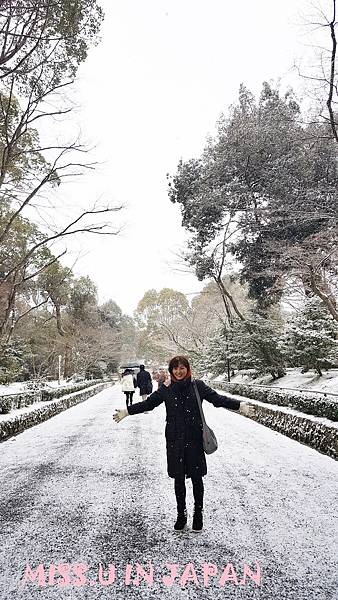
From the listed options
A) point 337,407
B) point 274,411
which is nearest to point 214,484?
point 337,407

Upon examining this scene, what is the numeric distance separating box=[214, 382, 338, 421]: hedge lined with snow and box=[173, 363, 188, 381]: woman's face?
533cm

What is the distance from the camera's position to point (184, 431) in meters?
3.36

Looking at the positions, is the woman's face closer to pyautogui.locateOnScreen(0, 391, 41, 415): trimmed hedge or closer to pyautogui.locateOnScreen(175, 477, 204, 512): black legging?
pyautogui.locateOnScreen(175, 477, 204, 512): black legging

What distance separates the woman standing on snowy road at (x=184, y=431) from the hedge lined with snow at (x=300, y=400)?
17.1 ft

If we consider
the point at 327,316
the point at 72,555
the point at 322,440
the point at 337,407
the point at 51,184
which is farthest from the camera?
the point at 327,316

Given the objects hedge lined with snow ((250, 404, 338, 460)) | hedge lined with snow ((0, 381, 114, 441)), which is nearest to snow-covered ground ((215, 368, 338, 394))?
hedge lined with snow ((250, 404, 338, 460))

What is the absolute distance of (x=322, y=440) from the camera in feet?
23.0

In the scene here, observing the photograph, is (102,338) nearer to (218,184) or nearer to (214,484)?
(218,184)

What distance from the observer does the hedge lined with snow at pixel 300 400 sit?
314 inches

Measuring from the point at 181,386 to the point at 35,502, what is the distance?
88.5 inches

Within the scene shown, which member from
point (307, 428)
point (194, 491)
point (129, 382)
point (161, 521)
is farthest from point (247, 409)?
point (129, 382)

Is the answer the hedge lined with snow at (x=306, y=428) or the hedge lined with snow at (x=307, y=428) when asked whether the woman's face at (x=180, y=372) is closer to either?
the hedge lined with snow at (x=306, y=428)

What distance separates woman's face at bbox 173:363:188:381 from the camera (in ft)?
11.5

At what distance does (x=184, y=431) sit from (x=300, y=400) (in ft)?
23.0
